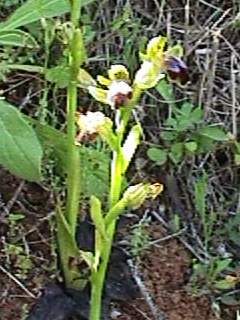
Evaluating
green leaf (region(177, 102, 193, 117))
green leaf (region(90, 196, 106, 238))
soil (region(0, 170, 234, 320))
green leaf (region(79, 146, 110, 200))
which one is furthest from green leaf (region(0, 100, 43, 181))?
green leaf (region(177, 102, 193, 117))

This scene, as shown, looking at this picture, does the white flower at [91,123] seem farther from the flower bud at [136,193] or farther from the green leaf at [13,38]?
the green leaf at [13,38]

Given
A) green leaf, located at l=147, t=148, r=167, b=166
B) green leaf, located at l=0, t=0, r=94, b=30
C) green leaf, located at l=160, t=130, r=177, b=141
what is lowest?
green leaf, located at l=147, t=148, r=167, b=166

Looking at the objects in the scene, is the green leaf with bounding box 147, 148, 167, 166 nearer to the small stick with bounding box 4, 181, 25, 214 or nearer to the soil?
the soil

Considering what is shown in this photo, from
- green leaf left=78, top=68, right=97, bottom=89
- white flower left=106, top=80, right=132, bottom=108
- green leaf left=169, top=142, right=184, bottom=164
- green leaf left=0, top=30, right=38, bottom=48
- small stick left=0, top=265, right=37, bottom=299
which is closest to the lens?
white flower left=106, top=80, right=132, bottom=108

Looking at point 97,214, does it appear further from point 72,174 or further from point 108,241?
point 72,174

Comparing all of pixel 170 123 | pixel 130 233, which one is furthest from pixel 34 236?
pixel 170 123

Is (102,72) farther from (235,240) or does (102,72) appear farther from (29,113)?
(235,240)

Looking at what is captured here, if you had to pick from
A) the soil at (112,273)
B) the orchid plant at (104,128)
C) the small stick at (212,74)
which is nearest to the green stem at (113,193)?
the orchid plant at (104,128)

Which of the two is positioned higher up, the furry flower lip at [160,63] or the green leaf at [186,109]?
the furry flower lip at [160,63]
